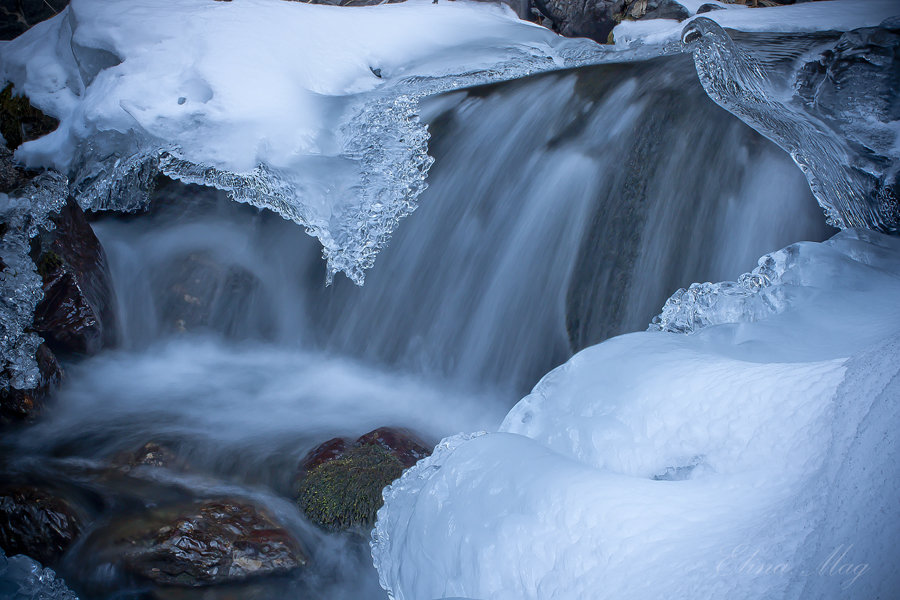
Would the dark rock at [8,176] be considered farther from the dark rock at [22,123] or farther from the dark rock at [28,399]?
the dark rock at [28,399]

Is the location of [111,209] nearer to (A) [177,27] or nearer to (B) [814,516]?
(A) [177,27]

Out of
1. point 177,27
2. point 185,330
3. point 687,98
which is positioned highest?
point 177,27

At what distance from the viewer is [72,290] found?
12.2 feet

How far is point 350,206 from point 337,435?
50.4 inches

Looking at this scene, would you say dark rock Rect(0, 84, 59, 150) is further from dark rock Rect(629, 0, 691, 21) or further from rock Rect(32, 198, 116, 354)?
dark rock Rect(629, 0, 691, 21)

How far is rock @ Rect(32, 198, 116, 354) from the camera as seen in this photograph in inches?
143

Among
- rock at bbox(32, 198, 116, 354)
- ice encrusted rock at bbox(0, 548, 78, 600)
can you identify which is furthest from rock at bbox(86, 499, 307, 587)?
rock at bbox(32, 198, 116, 354)

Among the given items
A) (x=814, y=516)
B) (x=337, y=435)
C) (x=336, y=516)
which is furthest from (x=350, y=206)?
(x=814, y=516)

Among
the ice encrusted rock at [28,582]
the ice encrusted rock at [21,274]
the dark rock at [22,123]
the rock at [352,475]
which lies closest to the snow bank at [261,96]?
the dark rock at [22,123]

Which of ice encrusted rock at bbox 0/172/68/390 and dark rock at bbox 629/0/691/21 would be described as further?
dark rock at bbox 629/0/691/21

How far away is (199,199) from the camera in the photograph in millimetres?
4629

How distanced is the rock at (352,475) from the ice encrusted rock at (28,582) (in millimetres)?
936

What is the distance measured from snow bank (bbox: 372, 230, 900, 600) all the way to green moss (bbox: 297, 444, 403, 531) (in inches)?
29.2

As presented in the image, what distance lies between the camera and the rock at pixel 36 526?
2.52m
